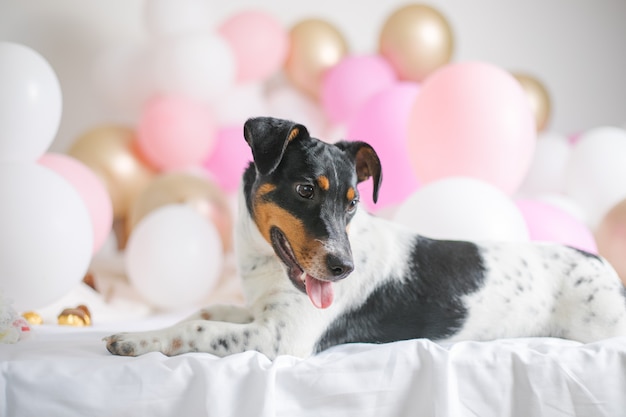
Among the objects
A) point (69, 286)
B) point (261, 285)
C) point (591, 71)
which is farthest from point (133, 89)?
point (591, 71)

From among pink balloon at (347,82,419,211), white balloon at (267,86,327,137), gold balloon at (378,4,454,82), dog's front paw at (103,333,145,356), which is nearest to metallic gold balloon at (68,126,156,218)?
white balloon at (267,86,327,137)

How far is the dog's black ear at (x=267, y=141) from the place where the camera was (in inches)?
82.3

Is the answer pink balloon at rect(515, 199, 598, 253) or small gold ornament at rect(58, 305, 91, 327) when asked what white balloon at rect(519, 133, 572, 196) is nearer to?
pink balloon at rect(515, 199, 598, 253)

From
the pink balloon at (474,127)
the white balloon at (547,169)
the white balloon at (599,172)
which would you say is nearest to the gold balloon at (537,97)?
the white balloon at (547,169)

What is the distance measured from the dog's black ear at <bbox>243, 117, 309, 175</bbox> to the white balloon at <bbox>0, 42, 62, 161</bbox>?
1.32 meters

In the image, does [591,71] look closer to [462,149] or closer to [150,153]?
[462,149]

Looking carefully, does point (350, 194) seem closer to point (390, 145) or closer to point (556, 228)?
point (556, 228)

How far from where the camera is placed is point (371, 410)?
80.0 inches

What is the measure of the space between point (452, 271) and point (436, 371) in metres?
0.47

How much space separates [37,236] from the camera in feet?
9.08

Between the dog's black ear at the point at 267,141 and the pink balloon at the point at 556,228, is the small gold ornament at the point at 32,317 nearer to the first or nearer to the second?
the dog's black ear at the point at 267,141

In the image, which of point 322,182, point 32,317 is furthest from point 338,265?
point 32,317

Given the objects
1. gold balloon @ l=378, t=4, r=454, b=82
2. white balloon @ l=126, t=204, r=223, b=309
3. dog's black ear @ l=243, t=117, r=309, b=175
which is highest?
gold balloon @ l=378, t=4, r=454, b=82

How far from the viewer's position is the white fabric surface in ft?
6.40
